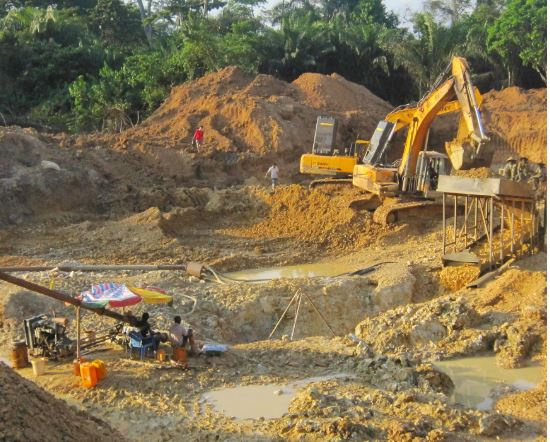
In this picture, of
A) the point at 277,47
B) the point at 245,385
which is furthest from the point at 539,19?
the point at 245,385

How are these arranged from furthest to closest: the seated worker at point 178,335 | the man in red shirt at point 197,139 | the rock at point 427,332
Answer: the man in red shirt at point 197,139 < the rock at point 427,332 < the seated worker at point 178,335

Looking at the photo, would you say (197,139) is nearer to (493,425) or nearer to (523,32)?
(523,32)

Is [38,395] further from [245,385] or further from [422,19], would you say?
[422,19]

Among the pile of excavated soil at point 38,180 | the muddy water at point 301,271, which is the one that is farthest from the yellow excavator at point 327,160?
the pile of excavated soil at point 38,180

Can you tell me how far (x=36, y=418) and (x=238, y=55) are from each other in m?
27.7

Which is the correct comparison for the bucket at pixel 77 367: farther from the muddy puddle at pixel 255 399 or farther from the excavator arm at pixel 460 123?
the excavator arm at pixel 460 123

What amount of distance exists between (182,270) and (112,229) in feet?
14.8

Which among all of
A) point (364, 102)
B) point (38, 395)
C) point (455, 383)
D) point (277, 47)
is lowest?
point (455, 383)

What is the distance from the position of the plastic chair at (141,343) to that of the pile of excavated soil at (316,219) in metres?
9.11

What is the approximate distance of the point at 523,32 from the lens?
30000 millimetres

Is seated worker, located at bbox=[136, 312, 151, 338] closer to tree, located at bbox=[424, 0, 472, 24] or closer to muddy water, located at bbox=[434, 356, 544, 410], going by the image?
muddy water, located at bbox=[434, 356, 544, 410]

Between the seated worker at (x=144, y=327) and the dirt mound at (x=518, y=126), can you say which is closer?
the seated worker at (x=144, y=327)

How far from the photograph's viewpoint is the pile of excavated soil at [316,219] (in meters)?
18.5

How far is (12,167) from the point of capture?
21.7 meters
